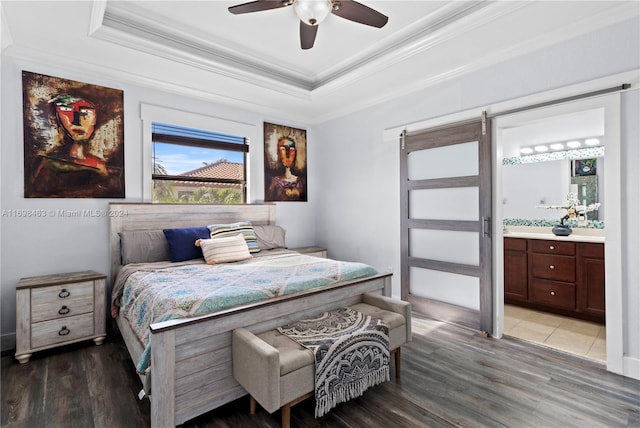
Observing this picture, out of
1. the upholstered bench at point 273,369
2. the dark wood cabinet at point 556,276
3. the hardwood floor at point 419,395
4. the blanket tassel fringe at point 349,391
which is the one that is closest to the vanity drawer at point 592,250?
the dark wood cabinet at point 556,276

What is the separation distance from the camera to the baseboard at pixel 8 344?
2676mm

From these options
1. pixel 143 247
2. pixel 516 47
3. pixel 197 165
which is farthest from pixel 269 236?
pixel 516 47

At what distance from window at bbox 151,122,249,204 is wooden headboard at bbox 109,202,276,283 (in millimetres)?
190

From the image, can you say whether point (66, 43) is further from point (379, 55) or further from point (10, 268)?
point (379, 55)

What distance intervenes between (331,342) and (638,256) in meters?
2.25

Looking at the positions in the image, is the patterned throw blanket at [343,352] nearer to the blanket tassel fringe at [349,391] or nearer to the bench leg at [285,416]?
the blanket tassel fringe at [349,391]

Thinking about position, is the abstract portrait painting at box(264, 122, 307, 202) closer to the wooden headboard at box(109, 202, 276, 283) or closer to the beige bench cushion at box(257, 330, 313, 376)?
the wooden headboard at box(109, 202, 276, 283)

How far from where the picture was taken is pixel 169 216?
355cm

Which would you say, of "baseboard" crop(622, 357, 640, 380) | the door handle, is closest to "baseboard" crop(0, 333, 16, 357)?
the door handle

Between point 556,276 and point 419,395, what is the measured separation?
8.33ft

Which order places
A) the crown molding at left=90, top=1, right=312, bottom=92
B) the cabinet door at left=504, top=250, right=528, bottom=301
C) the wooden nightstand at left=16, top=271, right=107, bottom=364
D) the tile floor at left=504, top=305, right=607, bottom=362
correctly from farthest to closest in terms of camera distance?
1. the cabinet door at left=504, top=250, right=528, bottom=301
2. the tile floor at left=504, top=305, right=607, bottom=362
3. the crown molding at left=90, top=1, right=312, bottom=92
4. the wooden nightstand at left=16, top=271, right=107, bottom=364

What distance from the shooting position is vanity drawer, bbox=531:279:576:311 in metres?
3.44

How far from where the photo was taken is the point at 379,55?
325cm

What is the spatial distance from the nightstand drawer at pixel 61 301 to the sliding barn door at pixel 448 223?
318 cm
